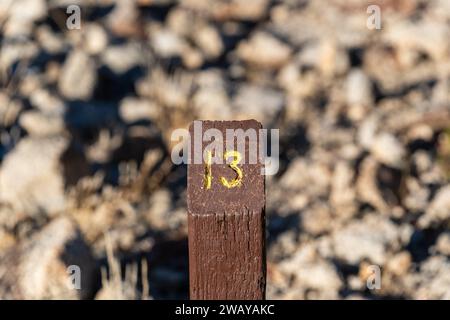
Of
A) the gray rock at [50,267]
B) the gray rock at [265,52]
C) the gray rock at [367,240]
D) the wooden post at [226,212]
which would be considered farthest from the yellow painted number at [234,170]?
the gray rock at [265,52]


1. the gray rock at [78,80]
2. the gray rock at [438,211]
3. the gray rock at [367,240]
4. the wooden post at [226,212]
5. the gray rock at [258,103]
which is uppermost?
the gray rock at [78,80]

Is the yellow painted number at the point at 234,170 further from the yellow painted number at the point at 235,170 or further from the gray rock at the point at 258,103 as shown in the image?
the gray rock at the point at 258,103

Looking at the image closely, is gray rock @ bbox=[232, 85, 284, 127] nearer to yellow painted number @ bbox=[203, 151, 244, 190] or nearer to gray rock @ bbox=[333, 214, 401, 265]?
gray rock @ bbox=[333, 214, 401, 265]

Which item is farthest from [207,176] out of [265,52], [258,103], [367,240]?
[265,52]
